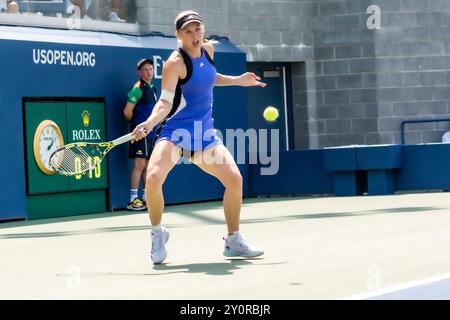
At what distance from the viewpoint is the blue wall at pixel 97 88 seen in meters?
14.4

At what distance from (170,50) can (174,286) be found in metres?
9.69

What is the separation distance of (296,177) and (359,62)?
2.85m

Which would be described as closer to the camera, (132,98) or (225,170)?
(225,170)

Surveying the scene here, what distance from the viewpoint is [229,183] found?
8.88 meters

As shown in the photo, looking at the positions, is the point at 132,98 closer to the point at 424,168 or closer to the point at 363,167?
the point at 363,167

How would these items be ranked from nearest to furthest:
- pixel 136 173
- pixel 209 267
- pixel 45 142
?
1. pixel 209 267
2. pixel 45 142
3. pixel 136 173

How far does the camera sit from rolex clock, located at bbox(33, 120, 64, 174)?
14.8 metres

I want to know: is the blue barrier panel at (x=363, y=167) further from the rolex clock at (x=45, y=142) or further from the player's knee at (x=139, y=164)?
the rolex clock at (x=45, y=142)

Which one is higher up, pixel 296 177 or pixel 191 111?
pixel 191 111

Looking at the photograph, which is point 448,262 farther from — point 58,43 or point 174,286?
point 58,43

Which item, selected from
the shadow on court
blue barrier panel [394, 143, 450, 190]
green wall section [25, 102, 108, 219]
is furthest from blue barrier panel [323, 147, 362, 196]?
green wall section [25, 102, 108, 219]

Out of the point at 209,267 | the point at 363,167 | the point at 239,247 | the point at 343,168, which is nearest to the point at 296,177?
the point at 343,168

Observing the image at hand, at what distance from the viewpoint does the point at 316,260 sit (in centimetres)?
866

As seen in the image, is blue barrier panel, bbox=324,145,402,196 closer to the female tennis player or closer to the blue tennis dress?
the female tennis player
